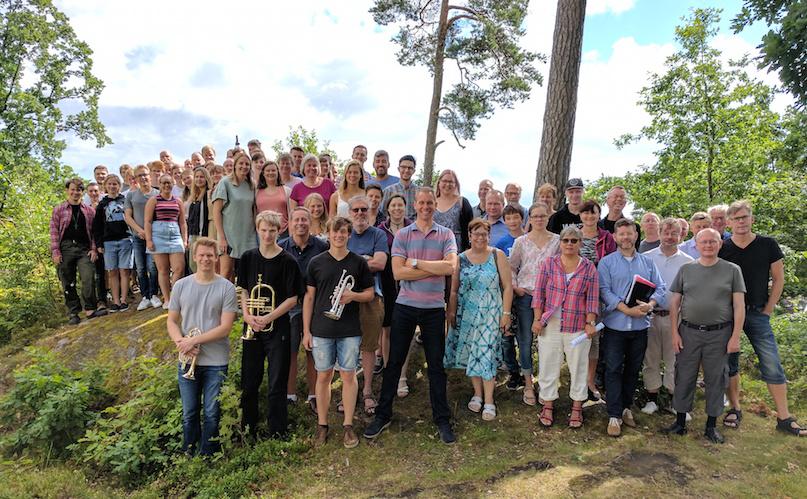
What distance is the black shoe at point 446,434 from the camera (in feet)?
15.0

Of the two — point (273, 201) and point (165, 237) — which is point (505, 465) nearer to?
point (273, 201)

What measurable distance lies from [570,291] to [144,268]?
713 centimetres

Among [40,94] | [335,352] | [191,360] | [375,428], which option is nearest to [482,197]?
[335,352]

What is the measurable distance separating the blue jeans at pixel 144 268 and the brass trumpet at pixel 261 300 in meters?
4.37

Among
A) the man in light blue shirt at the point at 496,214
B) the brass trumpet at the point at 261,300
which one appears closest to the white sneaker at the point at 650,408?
the man in light blue shirt at the point at 496,214

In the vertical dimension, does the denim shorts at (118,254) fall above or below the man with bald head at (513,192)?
below

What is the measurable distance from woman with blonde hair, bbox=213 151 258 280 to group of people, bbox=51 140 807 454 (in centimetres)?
4

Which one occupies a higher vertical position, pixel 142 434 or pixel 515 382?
pixel 515 382

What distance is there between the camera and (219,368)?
4.40 meters

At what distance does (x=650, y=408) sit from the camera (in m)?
5.17

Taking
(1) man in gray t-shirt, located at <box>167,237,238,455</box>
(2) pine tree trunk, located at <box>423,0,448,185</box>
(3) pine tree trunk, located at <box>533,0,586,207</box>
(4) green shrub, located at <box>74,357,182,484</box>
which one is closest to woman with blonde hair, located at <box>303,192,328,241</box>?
(1) man in gray t-shirt, located at <box>167,237,238,455</box>

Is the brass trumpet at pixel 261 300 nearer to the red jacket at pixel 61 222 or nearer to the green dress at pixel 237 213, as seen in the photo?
the green dress at pixel 237 213

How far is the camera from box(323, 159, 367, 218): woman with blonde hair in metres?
5.50

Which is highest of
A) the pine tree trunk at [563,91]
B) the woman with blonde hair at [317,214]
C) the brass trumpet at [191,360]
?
the pine tree trunk at [563,91]
